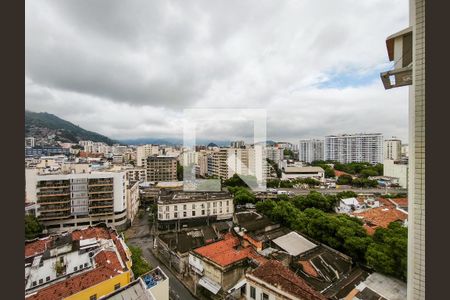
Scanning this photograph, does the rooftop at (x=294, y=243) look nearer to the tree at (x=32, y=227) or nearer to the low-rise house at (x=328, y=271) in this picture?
the low-rise house at (x=328, y=271)

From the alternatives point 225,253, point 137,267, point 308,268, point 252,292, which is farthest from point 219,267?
point 308,268

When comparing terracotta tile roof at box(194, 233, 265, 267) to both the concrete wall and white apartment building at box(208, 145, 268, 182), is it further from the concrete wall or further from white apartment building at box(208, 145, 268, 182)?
white apartment building at box(208, 145, 268, 182)

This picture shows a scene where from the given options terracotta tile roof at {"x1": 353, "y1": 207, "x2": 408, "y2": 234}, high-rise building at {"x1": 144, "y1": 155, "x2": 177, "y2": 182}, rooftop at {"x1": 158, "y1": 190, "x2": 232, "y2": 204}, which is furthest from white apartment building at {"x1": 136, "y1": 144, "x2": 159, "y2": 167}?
terracotta tile roof at {"x1": 353, "y1": 207, "x2": 408, "y2": 234}

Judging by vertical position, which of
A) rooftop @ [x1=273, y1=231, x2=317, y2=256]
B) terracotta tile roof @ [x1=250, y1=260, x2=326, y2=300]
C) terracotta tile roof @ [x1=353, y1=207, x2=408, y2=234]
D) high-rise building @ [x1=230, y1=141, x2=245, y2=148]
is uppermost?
high-rise building @ [x1=230, y1=141, x2=245, y2=148]

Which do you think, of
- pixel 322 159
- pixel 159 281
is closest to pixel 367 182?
pixel 322 159

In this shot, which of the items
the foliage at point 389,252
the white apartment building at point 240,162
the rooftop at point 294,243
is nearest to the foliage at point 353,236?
the foliage at point 389,252

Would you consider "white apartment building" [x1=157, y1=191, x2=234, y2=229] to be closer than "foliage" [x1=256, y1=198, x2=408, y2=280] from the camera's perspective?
No
